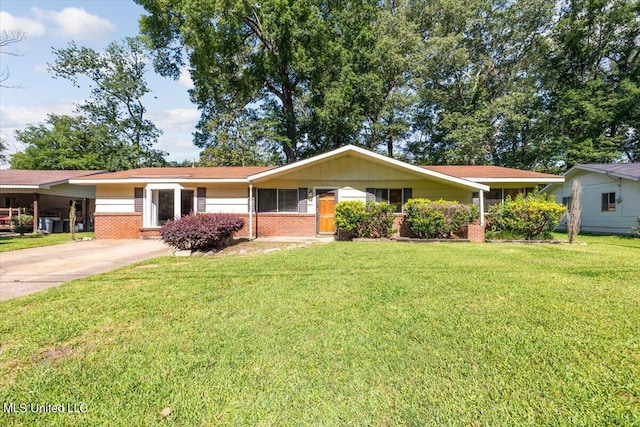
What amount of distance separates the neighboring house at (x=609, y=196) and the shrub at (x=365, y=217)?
10.9 meters

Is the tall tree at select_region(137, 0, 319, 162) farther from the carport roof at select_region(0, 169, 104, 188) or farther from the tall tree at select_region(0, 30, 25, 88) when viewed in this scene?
the tall tree at select_region(0, 30, 25, 88)

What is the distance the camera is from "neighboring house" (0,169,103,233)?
1577 centimetres

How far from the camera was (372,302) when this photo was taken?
167 inches

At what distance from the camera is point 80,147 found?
99.1ft

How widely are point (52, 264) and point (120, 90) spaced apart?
28.6 metres

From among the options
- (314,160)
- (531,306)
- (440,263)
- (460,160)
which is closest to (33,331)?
(531,306)

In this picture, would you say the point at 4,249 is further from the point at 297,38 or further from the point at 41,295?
the point at 297,38

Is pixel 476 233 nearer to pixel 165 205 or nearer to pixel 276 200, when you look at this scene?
pixel 276 200

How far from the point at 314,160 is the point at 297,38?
42.8 feet

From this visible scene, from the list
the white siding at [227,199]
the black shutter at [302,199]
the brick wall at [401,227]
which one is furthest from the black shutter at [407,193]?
the white siding at [227,199]

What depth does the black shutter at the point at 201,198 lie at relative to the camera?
13531 mm

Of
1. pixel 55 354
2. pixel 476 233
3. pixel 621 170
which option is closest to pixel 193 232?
pixel 55 354

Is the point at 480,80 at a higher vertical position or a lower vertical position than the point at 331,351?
higher

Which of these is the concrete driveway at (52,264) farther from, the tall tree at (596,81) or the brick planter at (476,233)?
the tall tree at (596,81)
